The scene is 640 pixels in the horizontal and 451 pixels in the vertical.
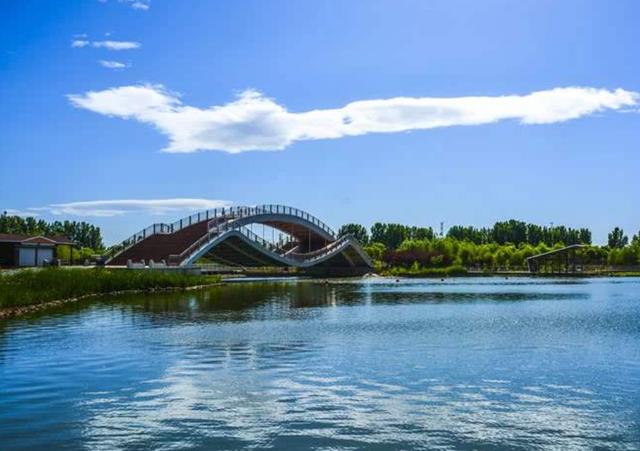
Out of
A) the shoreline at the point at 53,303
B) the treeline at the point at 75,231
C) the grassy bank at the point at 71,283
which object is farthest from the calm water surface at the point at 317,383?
the treeline at the point at 75,231

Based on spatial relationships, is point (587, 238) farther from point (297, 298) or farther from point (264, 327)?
point (264, 327)

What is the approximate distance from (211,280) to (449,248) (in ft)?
232

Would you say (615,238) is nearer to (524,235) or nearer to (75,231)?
(524,235)

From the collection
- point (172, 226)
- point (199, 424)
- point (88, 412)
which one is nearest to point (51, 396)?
point (88, 412)

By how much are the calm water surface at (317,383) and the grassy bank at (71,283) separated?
5.10 metres

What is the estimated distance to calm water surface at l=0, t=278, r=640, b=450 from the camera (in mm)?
12492

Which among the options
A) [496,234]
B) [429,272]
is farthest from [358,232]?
[429,272]

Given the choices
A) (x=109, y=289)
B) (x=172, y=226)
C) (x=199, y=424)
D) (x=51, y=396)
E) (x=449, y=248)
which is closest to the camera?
(x=199, y=424)

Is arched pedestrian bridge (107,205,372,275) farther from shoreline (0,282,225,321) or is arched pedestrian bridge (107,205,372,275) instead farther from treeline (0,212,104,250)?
treeline (0,212,104,250)

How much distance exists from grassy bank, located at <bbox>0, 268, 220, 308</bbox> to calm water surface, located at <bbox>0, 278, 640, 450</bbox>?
5.10 metres

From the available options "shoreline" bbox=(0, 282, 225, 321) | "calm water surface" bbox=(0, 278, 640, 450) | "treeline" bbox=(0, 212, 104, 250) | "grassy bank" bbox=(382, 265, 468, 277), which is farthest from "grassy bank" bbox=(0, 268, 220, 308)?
"treeline" bbox=(0, 212, 104, 250)

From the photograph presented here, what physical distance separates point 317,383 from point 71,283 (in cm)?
3060

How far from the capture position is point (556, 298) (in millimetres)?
49656

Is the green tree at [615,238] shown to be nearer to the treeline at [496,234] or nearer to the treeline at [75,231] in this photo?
the treeline at [496,234]
